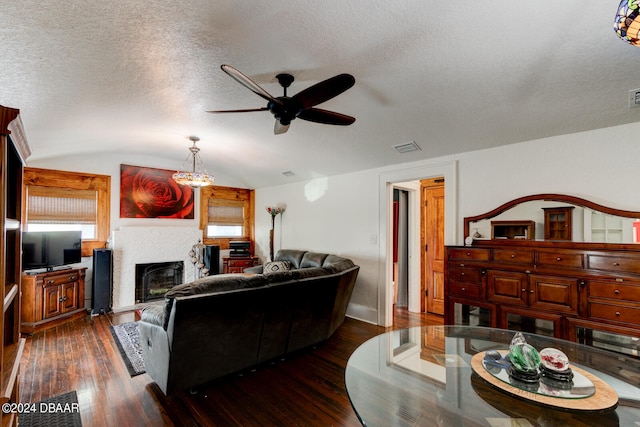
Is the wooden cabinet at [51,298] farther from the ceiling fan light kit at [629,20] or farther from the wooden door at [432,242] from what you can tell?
the ceiling fan light kit at [629,20]

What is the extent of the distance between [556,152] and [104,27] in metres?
4.13

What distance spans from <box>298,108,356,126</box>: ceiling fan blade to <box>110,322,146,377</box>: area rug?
293 centimetres

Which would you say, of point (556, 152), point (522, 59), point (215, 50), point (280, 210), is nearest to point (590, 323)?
point (556, 152)

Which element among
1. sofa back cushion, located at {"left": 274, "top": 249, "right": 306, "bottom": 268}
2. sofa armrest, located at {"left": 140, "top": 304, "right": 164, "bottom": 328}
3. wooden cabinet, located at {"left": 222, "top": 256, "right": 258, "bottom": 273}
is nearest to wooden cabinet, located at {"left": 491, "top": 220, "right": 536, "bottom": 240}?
sofa back cushion, located at {"left": 274, "top": 249, "right": 306, "bottom": 268}

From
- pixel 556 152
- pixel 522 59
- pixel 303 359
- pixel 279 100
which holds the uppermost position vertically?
pixel 522 59

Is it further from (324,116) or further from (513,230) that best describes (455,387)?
(513,230)

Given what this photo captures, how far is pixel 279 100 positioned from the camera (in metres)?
2.30

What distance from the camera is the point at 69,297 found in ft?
14.9

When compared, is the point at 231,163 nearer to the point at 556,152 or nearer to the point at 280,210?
the point at 280,210

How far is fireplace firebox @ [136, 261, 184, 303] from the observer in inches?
221

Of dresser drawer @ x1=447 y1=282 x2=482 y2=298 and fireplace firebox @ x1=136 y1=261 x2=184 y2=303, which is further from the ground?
dresser drawer @ x1=447 y1=282 x2=482 y2=298

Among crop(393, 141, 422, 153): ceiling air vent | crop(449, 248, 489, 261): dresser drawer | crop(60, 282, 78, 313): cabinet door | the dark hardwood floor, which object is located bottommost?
the dark hardwood floor

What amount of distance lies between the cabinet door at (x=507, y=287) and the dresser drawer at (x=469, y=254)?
17 cm

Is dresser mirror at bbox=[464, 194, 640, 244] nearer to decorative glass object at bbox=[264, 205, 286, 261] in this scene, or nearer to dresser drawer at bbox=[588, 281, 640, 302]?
dresser drawer at bbox=[588, 281, 640, 302]
